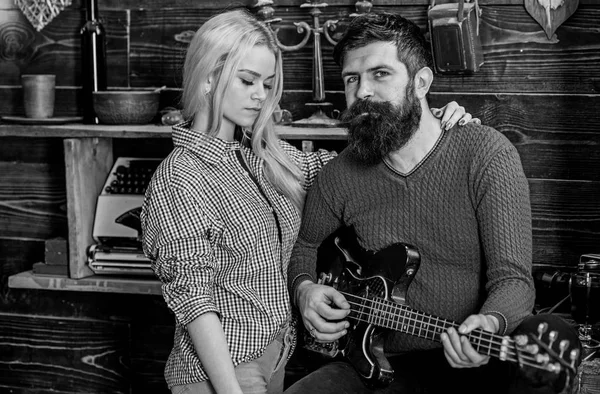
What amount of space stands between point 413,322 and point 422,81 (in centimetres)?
71

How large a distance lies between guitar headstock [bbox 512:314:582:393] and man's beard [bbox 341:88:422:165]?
0.73 metres

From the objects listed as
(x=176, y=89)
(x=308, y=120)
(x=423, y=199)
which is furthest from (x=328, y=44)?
(x=423, y=199)

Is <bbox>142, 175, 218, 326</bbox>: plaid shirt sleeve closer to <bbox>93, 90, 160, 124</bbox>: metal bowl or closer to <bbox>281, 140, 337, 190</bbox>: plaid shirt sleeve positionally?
<bbox>281, 140, 337, 190</bbox>: plaid shirt sleeve

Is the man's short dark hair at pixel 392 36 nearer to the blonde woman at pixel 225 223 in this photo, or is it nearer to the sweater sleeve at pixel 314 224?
the blonde woman at pixel 225 223

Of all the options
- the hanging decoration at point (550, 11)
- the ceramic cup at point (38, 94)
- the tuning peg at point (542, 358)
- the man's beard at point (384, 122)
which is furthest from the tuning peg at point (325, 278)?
the ceramic cup at point (38, 94)

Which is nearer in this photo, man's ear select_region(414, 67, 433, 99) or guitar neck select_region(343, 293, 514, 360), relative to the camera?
guitar neck select_region(343, 293, 514, 360)

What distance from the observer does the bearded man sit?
7.76 feet

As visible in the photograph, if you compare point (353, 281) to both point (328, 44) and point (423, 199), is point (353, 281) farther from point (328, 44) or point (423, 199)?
point (328, 44)

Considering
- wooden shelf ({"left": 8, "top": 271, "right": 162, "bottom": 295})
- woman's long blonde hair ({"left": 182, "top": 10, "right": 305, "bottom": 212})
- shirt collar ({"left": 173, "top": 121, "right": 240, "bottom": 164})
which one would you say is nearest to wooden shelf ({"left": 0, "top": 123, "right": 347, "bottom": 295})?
wooden shelf ({"left": 8, "top": 271, "right": 162, "bottom": 295})

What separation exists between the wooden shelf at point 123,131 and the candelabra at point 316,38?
54 mm

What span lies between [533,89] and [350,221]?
845mm

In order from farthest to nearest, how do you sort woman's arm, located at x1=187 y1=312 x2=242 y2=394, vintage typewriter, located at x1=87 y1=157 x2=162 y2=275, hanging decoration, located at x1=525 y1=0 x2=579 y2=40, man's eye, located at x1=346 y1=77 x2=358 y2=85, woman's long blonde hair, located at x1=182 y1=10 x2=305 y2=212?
vintage typewriter, located at x1=87 y1=157 x2=162 y2=275 → hanging decoration, located at x1=525 y1=0 x2=579 y2=40 → man's eye, located at x1=346 y1=77 x2=358 y2=85 → woman's long blonde hair, located at x1=182 y1=10 x2=305 y2=212 → woman's arm, located at x1=187 y1=312 x2=242 y2=394

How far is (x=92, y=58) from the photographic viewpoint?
3.19m

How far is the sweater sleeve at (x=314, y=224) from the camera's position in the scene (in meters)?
2.66
